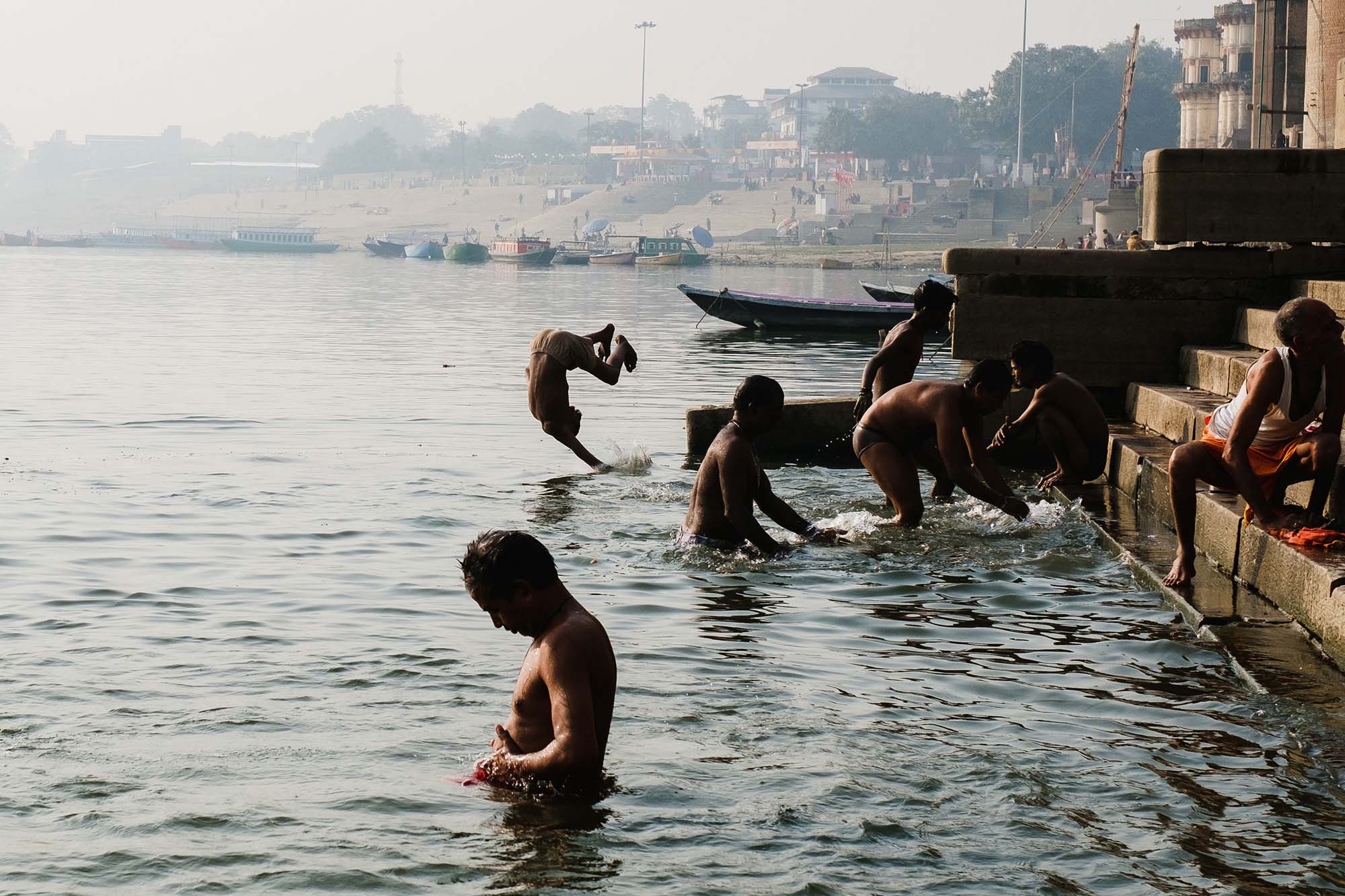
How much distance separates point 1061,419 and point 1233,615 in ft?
11.0

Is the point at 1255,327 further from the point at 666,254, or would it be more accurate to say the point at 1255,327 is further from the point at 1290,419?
the point at 666,254

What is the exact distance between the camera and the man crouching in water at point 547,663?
4.11 metres

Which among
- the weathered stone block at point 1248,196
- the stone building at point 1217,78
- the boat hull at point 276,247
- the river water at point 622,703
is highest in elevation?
the stone building at point 1217,78

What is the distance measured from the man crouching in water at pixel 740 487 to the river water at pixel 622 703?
169 mm

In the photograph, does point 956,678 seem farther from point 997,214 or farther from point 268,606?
point 997,214

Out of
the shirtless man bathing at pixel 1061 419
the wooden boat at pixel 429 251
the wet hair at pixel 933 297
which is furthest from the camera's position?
the wooden boat at pixel 429 251

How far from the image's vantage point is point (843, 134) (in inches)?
5271

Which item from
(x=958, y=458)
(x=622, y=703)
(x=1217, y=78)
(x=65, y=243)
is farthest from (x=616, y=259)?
(x=622, y=703)

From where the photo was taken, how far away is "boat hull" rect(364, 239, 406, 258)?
384ft

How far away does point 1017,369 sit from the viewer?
941 centimetres

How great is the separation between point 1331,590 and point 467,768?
3.11 m

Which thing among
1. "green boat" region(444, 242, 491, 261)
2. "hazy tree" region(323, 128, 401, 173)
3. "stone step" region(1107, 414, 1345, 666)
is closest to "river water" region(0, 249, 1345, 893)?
"stone step" region(1107, 414, 1345, 666)

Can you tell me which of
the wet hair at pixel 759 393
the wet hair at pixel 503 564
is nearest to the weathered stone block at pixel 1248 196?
the wet hair at pixel 759 393

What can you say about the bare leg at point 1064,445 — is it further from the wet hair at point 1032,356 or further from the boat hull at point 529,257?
the boat hull at point 529,257
